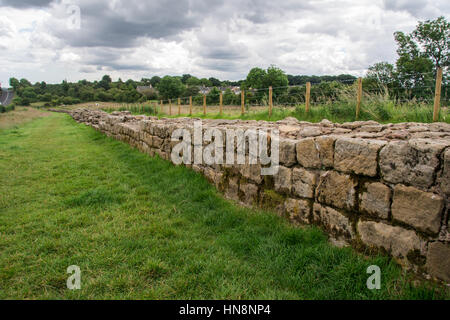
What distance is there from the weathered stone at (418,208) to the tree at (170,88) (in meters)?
65.1

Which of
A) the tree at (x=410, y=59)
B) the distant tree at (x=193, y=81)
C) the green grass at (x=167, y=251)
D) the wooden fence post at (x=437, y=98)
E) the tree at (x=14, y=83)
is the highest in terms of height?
the tree at (x=14, y=83)

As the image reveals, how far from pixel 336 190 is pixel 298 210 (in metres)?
0.62

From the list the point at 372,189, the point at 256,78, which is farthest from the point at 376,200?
the point at 256,78

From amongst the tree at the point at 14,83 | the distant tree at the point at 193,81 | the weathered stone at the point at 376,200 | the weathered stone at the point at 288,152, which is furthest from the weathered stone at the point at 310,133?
the tree at the point at 14,83

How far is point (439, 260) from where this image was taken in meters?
2.22

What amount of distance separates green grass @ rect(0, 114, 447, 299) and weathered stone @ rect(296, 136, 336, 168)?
773 millimetres

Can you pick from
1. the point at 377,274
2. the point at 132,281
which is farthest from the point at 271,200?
the point at 132,281

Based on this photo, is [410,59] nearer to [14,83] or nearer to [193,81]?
[193,81]

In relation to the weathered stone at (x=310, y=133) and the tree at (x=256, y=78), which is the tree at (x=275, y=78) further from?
the weathered stone at (x=310, y=133)

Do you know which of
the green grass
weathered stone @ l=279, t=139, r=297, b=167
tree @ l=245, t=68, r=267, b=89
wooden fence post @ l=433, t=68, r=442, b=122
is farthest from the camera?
tree @ l=245, t=68, r=267, b=89

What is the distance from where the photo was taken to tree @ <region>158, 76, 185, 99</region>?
65.2 meters

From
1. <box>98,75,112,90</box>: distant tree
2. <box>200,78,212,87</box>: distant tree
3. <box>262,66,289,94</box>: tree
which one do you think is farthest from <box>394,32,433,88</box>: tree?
<box>98,75,112,90</box>: distant tree

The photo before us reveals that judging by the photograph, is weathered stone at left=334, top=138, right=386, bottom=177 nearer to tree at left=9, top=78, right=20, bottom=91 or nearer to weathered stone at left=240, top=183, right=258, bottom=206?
weathered stone at left=240, top=183, right=258, bottom=206

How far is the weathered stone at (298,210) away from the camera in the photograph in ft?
11.2
